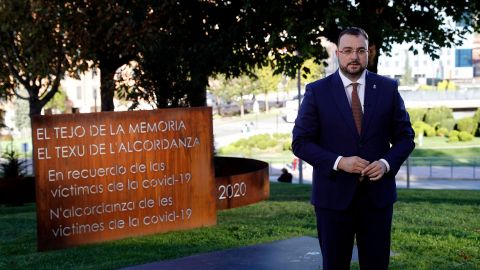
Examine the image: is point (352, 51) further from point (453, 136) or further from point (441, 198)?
point (453, 136)

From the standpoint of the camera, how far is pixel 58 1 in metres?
17.5

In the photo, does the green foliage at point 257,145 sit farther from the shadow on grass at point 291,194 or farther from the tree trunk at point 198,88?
the tree trunk at point 198,88

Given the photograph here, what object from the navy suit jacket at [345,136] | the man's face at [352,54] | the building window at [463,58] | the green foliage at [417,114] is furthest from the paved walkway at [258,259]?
the building window at [463,58]

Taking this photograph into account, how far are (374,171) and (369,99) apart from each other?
0.43 metres

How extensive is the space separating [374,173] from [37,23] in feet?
51.8

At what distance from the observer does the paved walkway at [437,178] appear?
2978 cm

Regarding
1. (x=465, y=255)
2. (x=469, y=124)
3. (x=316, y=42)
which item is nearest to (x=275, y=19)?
(x=316, y=42)

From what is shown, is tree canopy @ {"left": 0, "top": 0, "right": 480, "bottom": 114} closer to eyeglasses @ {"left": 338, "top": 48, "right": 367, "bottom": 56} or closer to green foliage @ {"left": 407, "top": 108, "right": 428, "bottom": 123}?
eyeglasses @ {"left": 338, "top": 48, "right": 367, "bottom": 56}

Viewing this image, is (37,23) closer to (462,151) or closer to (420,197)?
(420,197)

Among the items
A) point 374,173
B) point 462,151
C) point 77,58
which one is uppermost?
point 77,58

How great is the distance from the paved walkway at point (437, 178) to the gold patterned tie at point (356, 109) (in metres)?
25.8

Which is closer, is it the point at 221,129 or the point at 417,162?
the point at 417,162

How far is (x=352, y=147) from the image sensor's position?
12.1 ft

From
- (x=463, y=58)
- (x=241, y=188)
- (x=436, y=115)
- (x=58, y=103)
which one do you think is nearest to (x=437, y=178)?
(x=241, y=188)
